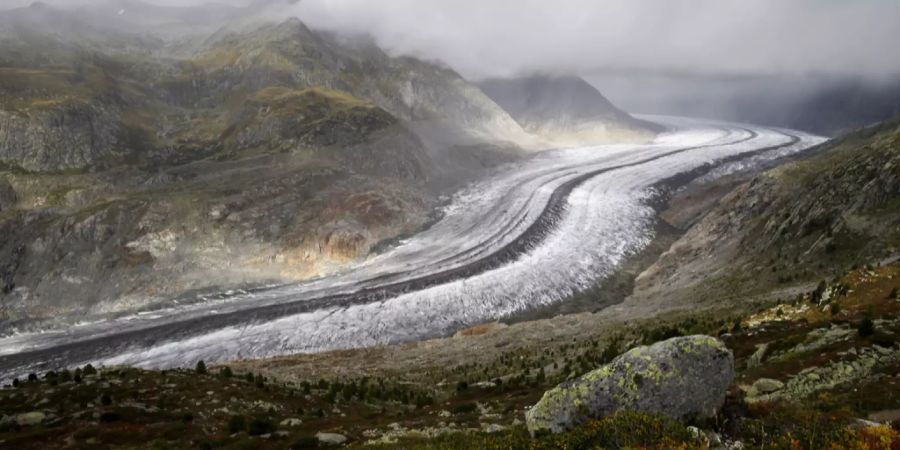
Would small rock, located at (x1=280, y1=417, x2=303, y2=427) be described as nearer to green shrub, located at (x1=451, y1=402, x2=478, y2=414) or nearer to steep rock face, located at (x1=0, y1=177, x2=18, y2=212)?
green shrub, located at (x1=451, y1=402, x2=478, y2=414)

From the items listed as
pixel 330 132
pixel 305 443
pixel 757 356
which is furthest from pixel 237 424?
pixel 330 132

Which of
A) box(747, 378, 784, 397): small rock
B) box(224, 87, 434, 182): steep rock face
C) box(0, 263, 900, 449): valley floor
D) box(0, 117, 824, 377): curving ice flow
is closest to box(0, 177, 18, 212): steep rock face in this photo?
box(0, 117, 824, 377): curving ice flow

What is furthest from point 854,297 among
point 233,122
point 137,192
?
point 233,122

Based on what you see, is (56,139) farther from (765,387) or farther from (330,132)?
(765,387)

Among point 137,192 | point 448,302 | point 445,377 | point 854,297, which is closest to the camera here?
point 854,297

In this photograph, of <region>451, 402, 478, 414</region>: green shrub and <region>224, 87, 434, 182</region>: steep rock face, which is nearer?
<region>451, 402, 478, 414</region>: green shrub

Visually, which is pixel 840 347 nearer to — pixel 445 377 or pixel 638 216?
pixel 445 377

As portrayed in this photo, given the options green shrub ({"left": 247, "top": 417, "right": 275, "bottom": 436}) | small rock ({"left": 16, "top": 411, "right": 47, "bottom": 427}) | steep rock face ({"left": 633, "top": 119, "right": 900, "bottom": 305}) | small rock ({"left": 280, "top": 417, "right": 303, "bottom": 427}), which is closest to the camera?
green shrub ({"left": 247, "top": 417, "right": 275, "bottom": 436})
